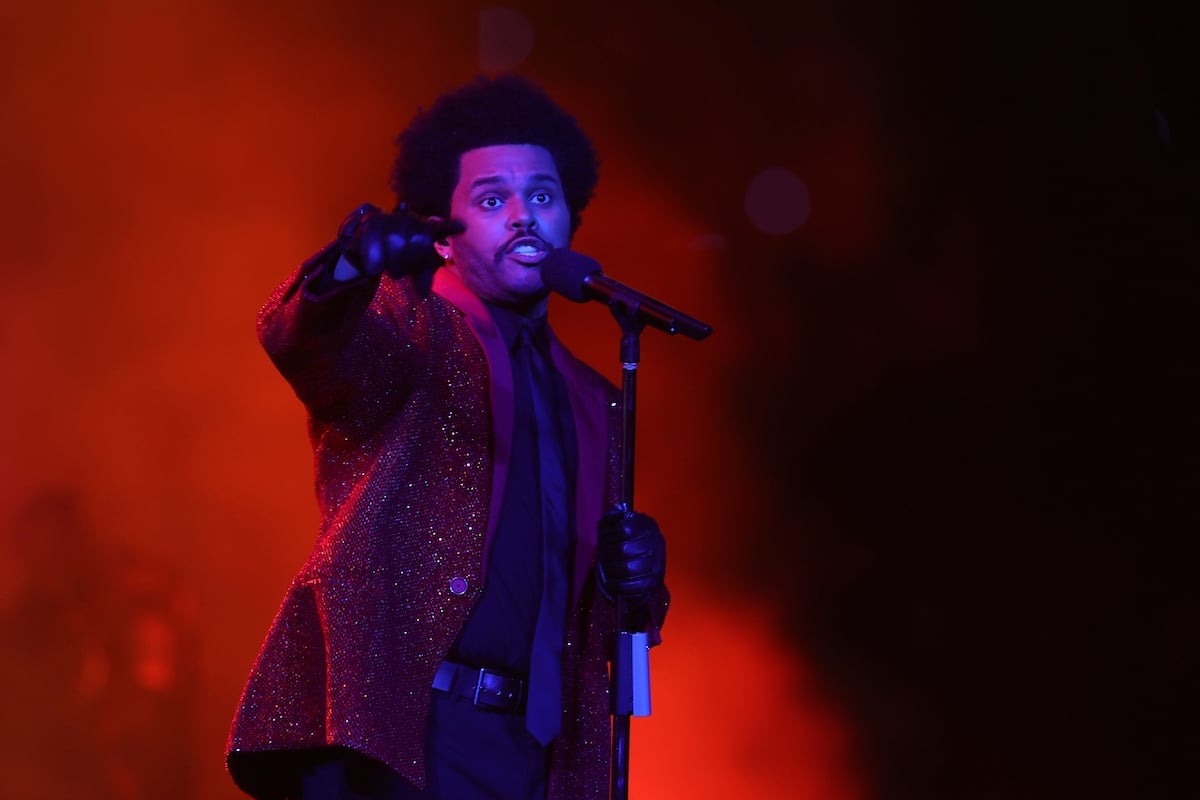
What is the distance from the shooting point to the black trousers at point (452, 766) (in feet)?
6.61

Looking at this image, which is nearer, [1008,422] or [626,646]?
[626,646]

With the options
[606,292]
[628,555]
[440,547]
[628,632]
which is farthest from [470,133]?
[628,632]

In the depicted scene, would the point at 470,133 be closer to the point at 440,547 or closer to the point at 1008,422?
the point at 440,547

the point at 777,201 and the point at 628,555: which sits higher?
the point at 777,201

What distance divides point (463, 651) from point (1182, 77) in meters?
2.54

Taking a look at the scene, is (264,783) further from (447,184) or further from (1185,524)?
(1185,524)

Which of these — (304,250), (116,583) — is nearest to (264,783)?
(116,583)

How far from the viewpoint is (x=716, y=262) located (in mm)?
3904

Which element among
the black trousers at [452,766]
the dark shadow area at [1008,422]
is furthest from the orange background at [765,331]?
the black trousers at [452,766]

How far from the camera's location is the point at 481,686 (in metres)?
2.08

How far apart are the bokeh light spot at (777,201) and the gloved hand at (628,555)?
2.03m

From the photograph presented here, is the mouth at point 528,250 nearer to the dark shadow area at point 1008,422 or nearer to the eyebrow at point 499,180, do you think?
the eyebrow at point 499,180

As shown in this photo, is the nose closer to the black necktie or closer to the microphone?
the black necktie

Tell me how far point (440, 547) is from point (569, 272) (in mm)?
512
